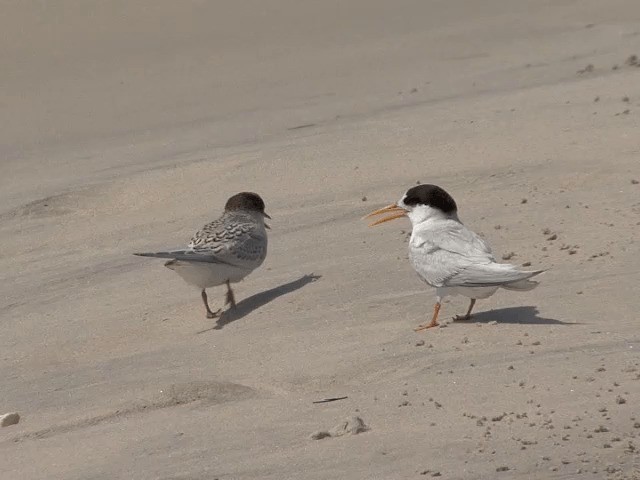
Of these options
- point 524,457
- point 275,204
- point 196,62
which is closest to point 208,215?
point 275,204

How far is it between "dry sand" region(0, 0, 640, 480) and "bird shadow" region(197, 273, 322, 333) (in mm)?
44

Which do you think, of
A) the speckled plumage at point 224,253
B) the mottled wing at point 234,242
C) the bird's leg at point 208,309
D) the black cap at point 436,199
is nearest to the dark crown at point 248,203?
the speckled plumage at point 224,253

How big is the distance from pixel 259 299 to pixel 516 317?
1741mm

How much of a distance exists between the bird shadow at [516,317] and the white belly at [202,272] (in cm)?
163

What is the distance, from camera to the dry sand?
16.7ft

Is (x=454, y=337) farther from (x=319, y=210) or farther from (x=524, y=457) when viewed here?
(x=319, y=210)

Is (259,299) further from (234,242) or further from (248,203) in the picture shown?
(248,203)

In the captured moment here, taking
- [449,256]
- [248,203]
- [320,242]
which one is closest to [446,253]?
[449,256]

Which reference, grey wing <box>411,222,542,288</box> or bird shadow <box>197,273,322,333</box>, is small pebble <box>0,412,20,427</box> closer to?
bird shadow <box>197,273,322,333</box>

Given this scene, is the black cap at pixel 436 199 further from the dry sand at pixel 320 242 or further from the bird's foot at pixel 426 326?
the bird's foot at pixel 426 326

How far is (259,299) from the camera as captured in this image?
761 cm

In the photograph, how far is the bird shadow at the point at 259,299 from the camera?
24.1ft

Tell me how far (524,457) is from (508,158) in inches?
177

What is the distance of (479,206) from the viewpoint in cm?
815
